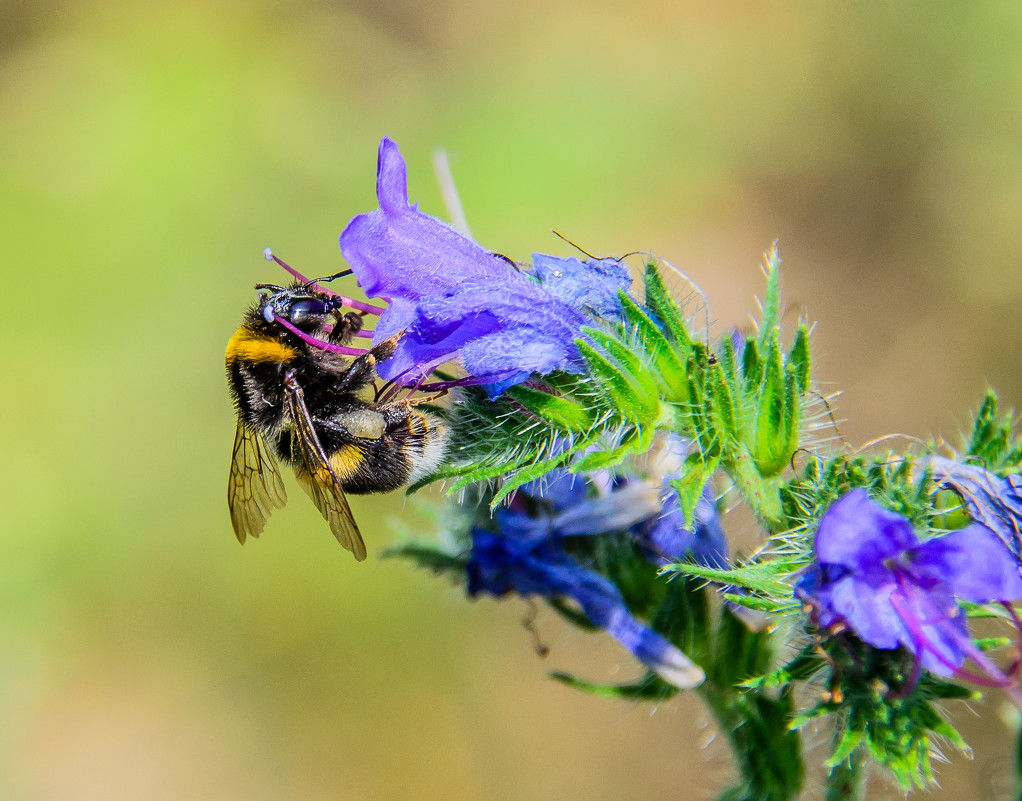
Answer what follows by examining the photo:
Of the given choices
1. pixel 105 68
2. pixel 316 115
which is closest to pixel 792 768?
pixel 316 115

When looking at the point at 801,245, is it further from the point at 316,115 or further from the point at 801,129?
the point at 316,115

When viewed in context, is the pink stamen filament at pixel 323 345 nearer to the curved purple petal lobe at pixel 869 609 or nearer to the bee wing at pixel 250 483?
the bee wing at pixel 250 483

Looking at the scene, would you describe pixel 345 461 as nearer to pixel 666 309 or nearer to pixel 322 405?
pixel 322 405

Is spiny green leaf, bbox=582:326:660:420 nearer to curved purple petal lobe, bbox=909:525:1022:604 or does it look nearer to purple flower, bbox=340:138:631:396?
purple flower, bbox=340:138:631:396

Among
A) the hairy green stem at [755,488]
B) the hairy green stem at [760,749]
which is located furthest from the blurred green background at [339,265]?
the hairy green stem at [755,488]

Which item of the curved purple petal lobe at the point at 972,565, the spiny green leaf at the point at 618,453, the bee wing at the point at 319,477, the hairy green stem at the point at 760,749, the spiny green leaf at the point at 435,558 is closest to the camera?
the curved purple petal lobe at the point at 972,565
